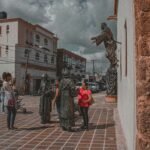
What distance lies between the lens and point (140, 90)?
A: 4398 millimetres

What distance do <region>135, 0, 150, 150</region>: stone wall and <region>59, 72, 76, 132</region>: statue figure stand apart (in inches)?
192

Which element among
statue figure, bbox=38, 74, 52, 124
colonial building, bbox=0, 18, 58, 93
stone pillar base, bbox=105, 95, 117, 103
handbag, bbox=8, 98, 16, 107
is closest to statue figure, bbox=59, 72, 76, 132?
handbag, bbox=8, 98, 16, 107

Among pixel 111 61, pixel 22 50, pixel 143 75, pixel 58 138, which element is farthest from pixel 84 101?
pixel 22 50

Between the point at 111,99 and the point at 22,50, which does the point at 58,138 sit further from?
the point at 22,50

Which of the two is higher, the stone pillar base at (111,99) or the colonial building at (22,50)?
the colonial building at (22,50)

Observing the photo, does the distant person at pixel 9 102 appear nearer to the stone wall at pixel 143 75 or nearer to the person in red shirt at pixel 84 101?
the person in red shirt at pixel 84 101

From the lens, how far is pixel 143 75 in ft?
14.3

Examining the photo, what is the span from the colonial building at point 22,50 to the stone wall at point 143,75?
1399 inches

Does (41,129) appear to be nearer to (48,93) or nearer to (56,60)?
(48,93)

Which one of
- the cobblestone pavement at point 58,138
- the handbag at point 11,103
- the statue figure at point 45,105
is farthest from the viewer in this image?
the statue figure at point 45,105

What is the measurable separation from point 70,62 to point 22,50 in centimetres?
2413

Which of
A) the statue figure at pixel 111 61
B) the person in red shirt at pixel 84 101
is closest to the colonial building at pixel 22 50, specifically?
the statue figure at pixel 111 61

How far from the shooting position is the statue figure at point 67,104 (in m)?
9.15

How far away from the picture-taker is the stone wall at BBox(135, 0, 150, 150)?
431 cm
